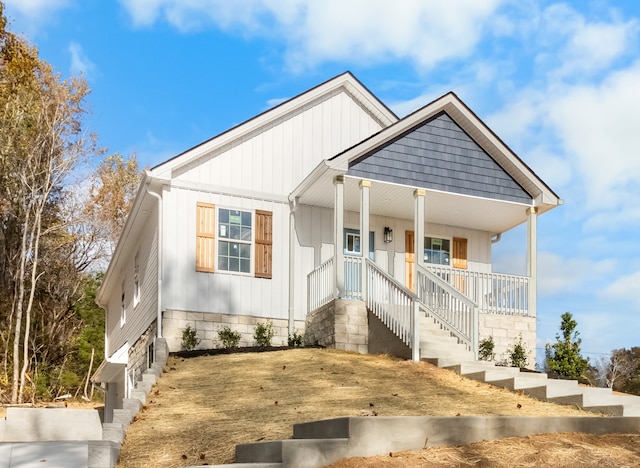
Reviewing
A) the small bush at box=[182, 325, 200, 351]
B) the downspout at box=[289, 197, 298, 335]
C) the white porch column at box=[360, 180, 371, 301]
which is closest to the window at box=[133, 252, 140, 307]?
the small bush at box=[182, 325, 200, 351]

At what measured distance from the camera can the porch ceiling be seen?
16.4 m

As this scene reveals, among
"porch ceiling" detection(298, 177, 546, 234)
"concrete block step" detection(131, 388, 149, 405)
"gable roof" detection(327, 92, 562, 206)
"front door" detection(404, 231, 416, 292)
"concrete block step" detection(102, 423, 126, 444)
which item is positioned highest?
"gable roof" detection(327, 92, 562, 206)

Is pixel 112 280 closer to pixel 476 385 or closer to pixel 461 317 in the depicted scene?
pixel 461 317

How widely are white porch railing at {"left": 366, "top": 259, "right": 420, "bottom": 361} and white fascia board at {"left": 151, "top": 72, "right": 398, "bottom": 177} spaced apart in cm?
412

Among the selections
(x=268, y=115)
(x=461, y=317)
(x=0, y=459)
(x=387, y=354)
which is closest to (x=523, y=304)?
(x=461, y=317)

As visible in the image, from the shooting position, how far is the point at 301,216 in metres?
17.6

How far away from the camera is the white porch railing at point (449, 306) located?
13508 mm

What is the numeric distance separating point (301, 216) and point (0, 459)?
27.7 feet

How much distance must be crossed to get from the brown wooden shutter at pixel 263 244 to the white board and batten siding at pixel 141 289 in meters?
2.11

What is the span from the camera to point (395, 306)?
1454cm

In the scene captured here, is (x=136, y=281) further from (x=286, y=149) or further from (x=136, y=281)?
(x=286, y=149)

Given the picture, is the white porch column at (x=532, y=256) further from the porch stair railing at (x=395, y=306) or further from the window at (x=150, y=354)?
the window at (x=150, y=354)

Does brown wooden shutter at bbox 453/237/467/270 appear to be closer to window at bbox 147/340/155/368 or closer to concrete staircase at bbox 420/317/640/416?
concrete staircase at bbox 420/317/640/416

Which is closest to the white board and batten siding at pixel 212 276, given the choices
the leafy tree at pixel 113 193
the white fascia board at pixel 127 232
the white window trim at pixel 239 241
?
the white window trim at pixel 239 241
